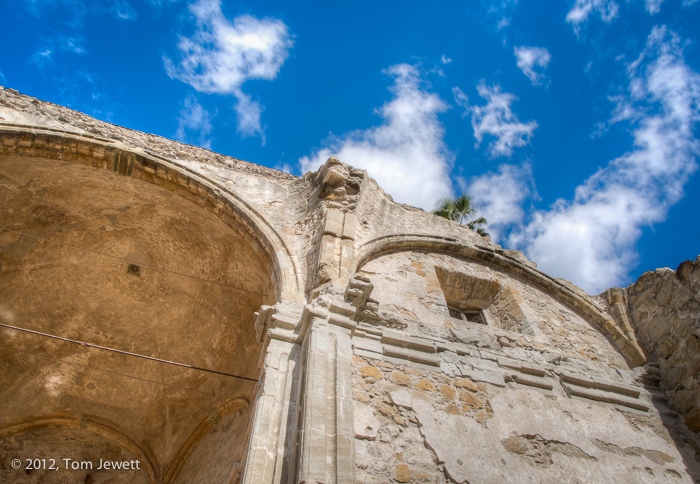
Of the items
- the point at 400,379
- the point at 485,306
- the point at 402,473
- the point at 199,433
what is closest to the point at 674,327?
the point at 485,306

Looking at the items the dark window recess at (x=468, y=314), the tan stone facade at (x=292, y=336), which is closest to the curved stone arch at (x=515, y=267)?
the tan stone facade at (x=292, y=336)

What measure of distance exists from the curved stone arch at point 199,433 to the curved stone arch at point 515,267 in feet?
10.8

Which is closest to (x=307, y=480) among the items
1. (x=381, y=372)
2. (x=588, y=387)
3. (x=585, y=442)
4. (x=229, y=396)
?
(x=381, y=372)

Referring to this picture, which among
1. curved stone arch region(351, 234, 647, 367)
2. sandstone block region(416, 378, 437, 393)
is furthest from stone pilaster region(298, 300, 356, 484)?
curved stone arch region(351, 234, 647, 367)

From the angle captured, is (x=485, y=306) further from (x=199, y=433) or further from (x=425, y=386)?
(x=199, y=433)

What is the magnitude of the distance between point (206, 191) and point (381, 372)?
385cm

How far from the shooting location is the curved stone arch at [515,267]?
6.25m

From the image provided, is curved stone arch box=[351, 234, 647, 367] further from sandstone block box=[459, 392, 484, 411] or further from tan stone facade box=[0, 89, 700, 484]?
sandstone block box=[459, 392, 484, 411]

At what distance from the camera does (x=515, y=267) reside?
761 cm

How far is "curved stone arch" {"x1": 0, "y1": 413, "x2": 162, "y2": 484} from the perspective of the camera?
23.4 ft

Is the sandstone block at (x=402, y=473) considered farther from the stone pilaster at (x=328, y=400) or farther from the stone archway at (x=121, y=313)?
the stone archway at (x=121, y=313)

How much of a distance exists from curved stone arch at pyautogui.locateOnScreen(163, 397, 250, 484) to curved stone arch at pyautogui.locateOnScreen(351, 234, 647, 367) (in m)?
3.30

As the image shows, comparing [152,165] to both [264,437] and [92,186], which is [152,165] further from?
[264,437]

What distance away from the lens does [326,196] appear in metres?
6.54
